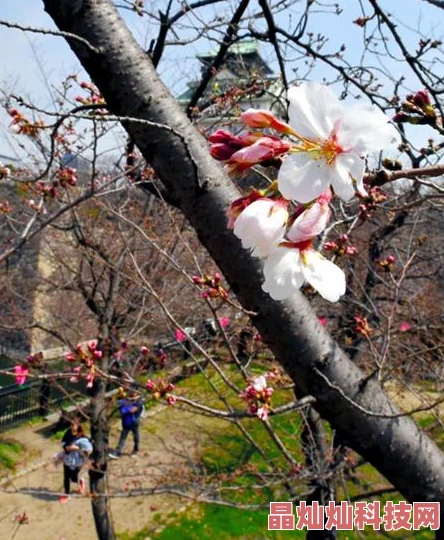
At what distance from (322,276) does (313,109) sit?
8.7 inches

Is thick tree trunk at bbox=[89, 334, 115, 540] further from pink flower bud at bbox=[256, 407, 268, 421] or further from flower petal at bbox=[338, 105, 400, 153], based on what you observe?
flower petal at bbox=[338, 105, 400, 153]

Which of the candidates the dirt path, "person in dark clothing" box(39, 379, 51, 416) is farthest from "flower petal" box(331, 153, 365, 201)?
"person in dark clothing" box(39, 379, 51, 416)

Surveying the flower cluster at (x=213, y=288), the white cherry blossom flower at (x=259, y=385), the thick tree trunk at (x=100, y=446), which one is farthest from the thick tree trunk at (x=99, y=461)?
the flower cluster at (x=213, y=288)

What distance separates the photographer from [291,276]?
0.67m

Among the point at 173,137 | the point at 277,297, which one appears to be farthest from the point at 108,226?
the point at 277,297

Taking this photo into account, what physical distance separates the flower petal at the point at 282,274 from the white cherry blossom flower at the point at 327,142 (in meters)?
0.10

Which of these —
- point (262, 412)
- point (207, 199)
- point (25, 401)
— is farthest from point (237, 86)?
point (25, 401)

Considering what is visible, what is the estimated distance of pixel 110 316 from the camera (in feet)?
16.6

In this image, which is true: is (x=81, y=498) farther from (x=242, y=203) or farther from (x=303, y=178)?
(x=303, y=178)

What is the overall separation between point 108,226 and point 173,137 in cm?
520

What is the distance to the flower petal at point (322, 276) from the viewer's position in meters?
0.68

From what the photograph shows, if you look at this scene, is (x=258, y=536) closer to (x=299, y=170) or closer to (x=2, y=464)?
(x=2, y=464)

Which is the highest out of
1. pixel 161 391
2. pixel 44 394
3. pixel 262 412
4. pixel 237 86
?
pixel 237 86

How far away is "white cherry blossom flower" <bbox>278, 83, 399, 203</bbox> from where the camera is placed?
0.60 metres
